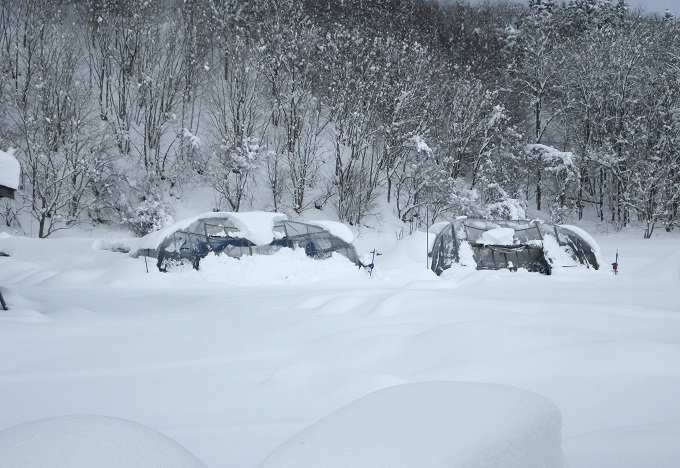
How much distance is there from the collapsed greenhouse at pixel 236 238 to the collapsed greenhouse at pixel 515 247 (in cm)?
255

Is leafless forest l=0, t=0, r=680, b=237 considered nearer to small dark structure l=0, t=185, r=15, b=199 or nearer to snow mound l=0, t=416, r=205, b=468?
small dark structure l=0, t=185, r=15, b=199

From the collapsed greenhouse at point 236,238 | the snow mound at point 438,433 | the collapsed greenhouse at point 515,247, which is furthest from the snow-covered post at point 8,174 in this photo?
the collapsed greenhouse at point 515,247

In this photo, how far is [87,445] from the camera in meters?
1.14

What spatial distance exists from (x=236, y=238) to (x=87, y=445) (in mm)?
10034

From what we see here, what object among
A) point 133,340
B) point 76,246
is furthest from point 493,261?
point 76,246

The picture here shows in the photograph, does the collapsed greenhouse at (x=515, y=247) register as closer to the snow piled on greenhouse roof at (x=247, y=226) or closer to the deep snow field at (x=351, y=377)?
the deep snow field at (x=351, y=377)

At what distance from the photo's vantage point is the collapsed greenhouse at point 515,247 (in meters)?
11.2

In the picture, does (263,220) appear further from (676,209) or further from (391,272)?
(676,209)

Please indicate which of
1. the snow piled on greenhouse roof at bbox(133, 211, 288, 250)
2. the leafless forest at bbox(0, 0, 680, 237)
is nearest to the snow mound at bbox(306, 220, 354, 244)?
the snow piled on greenhouse roof at bbox(133, 211, 288, 250)

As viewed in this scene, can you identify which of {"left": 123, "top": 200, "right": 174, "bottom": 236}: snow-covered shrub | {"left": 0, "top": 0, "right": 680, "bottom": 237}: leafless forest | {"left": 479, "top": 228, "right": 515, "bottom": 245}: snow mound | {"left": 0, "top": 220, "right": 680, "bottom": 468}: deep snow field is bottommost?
{"left": 0, "top": 220, "right": 680, "bottom": 468}: deep snow field

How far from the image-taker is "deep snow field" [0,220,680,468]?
3.98 ft

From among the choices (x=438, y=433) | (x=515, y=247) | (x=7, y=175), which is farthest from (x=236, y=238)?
(x=438, y=433)

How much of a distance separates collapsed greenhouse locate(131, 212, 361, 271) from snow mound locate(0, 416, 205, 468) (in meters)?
9.83

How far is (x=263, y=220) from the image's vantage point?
11188 mm
